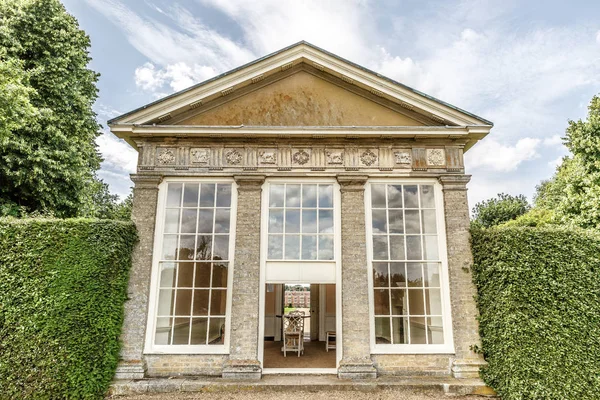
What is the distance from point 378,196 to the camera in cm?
802

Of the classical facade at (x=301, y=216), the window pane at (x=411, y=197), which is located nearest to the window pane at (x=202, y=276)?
the classical facade at (x=301, y=216)

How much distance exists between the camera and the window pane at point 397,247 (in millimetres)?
7742

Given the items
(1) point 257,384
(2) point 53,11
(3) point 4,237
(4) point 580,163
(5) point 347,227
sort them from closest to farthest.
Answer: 1. (3) point 4,237
2. (1) point 257,384
3. (5) point 347,227
4. (2) point 53,11
5. (4) point 580,163

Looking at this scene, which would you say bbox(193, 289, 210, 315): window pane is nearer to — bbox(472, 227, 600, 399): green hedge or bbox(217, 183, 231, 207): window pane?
bbox(217, 183, 231, 207): window pane

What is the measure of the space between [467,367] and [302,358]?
411 centimetres

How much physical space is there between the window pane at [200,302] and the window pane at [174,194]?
2141mm

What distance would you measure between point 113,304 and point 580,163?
16586 millimetres

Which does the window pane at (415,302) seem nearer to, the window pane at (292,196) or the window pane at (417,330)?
the window pane at (417,330)

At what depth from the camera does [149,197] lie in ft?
25.7

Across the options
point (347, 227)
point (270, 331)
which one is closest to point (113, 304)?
point (347, 227)

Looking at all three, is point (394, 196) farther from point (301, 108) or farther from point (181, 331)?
point (181, 331)

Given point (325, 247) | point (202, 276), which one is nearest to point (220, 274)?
point (202, 276)

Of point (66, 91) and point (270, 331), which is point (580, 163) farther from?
point (66, 91)

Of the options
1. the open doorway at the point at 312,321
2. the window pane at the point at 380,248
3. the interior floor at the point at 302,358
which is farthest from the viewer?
the open doorway at the point at 312,321
